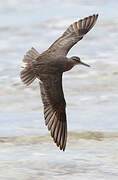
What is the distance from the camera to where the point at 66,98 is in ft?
37.2

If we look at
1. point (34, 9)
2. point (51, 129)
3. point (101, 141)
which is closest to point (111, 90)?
point (101, 141)

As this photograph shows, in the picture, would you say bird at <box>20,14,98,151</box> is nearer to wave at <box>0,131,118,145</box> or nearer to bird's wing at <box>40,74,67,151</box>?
bird's wing at <box>40,74,67,151</box>

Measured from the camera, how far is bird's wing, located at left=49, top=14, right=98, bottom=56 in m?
9.44

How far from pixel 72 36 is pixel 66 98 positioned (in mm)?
1638

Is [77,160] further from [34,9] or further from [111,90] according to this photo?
[34,9]

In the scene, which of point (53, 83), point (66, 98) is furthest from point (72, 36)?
point (66, 98)

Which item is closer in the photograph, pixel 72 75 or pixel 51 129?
pixel 51 129

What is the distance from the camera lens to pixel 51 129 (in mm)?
9070

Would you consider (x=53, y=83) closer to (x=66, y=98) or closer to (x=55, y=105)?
(x=55, y=105)

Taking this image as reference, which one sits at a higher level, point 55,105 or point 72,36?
point 72,36

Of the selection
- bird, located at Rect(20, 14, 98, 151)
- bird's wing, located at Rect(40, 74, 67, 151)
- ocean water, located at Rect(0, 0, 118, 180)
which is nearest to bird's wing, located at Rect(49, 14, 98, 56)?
bird, located at Rect(20, 14, 98, 151)

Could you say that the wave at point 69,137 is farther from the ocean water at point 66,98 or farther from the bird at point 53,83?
the bird at point 53,83

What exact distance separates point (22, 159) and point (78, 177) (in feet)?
2.23

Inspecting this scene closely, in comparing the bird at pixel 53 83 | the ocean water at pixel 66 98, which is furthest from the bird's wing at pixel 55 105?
the ocean water at pixel 66 98
